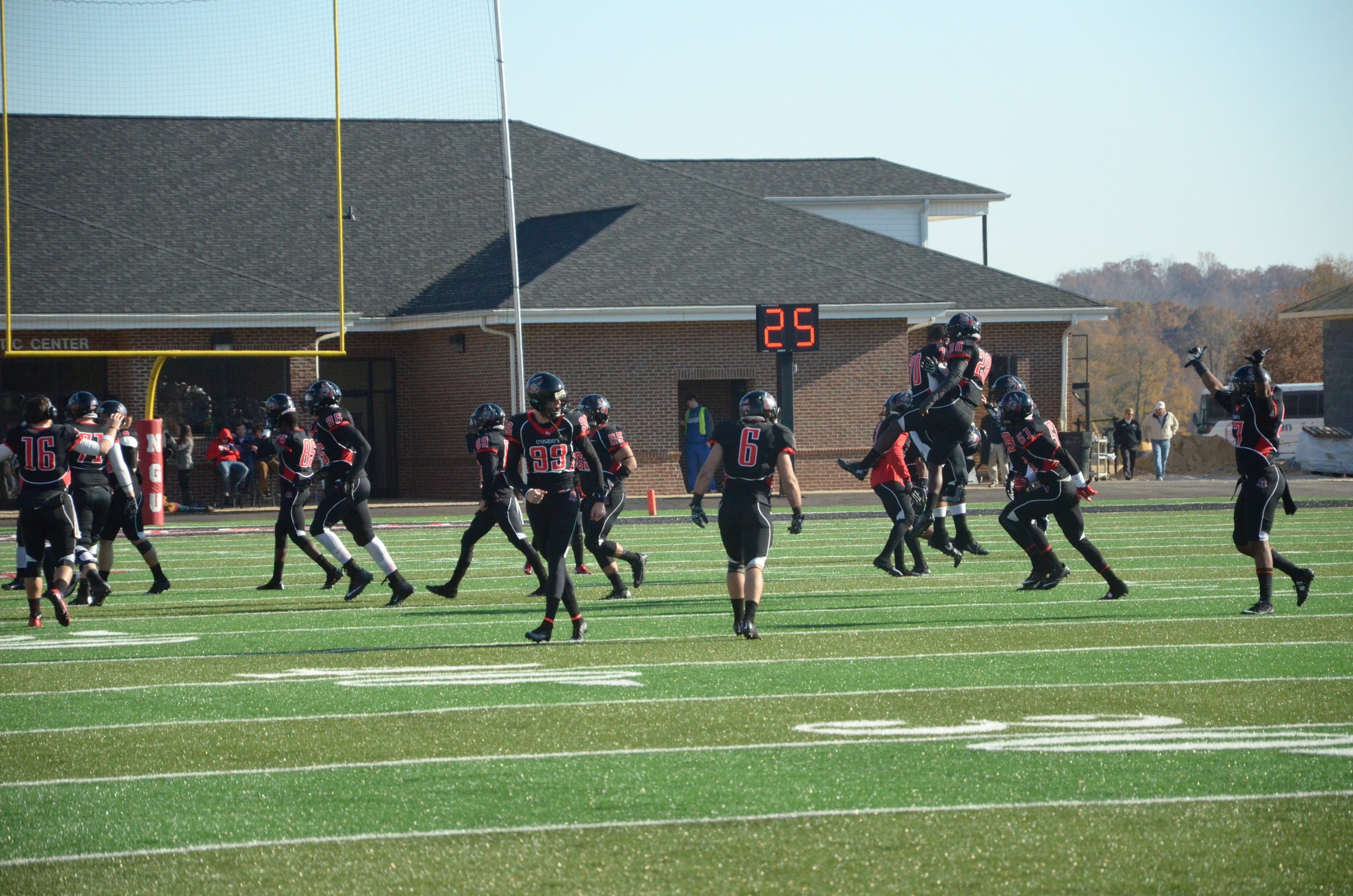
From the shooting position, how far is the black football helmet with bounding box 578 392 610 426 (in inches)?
612

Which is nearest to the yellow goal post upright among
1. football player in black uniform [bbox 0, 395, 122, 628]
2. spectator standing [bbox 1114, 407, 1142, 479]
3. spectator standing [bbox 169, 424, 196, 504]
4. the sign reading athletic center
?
spectator standing [bbox 169, 424, 196, 504]

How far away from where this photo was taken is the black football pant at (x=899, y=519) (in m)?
16.2

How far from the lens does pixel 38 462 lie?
43.0ft

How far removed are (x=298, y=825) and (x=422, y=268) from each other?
31071 millimetres

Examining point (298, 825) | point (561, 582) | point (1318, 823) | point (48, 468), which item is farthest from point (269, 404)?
point (1318, 823)

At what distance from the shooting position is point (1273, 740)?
7746 mm

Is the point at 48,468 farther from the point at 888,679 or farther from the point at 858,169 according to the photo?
the point at 858,169

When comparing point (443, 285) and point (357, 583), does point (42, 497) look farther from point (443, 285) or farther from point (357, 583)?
point (443, 285)

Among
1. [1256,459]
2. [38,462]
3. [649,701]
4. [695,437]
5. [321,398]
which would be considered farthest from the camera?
[695,437]

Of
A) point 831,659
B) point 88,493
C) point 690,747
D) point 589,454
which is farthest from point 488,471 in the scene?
point 690,747

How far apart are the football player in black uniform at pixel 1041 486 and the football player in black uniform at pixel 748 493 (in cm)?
301

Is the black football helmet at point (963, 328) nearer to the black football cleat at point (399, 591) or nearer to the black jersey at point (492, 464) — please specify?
the black jersey at point (492, 464)

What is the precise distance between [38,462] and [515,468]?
3.67 metres

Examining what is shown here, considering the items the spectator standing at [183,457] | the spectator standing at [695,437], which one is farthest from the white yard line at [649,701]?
the spectator standing at [695,437]
